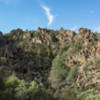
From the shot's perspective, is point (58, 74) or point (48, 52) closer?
point (58, 74)

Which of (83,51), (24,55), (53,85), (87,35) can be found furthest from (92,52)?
(24,55)

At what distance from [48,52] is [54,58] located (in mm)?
3186

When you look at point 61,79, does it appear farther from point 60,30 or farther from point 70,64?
point 60,30

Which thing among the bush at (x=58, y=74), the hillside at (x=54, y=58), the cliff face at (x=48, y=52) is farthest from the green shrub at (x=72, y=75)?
the bush at (x=58, y=74)

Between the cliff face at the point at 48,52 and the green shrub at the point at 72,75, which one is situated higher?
the cliff face at the point at 48,52

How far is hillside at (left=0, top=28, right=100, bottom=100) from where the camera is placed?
34188mm

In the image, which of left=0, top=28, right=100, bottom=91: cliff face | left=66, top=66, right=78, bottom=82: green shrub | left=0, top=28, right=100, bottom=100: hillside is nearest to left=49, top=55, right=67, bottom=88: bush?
left=0, top=28, right=100, bottom=100: hillside

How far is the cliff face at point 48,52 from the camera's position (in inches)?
1444

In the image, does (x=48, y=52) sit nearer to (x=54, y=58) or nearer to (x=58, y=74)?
(x=54, y=58)

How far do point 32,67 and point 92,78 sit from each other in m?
17.1

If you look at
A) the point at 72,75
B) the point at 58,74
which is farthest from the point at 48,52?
the point at 72,75

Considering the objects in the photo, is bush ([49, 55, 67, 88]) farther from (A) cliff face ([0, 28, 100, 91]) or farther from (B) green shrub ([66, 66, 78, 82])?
(A) cliff face ([0, 28, 100, 91])

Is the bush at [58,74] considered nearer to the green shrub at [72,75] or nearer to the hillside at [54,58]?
the hillside at [54,58]

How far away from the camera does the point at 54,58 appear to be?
48.7 m
